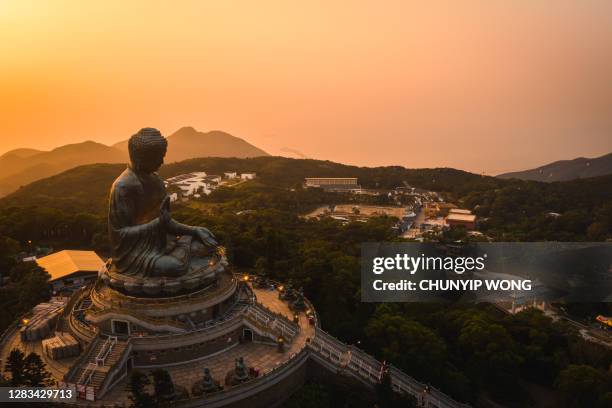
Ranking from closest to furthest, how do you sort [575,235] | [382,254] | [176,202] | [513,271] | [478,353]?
1. [478,353]
2. [382,254]
3. [513,271]
4. [575,235]
5. [176,202]

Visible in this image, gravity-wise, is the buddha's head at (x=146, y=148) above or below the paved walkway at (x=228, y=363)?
above

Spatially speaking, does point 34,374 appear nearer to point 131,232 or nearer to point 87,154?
point 131,232

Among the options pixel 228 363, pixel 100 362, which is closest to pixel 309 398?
pixel 228 363

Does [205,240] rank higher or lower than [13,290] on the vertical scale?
higher

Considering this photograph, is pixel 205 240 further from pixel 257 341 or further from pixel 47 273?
pixel 47 273

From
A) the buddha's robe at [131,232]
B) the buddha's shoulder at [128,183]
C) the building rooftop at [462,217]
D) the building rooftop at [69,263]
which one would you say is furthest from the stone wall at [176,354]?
the building rooftop at [462,217]

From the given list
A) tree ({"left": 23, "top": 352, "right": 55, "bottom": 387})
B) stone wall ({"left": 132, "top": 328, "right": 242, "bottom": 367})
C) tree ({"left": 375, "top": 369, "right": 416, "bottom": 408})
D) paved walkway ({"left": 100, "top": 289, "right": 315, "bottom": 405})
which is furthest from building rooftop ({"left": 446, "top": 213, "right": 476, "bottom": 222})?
tree ({"left": 23, "top": 352, "right": 55, "bottom": 387})

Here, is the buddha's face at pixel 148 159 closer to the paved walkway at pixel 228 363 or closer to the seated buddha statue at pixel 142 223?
the seated buddha statue at pixel 142 223

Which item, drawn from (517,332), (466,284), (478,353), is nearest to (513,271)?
(466,284)
